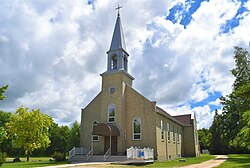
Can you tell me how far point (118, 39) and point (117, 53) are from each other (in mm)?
2519

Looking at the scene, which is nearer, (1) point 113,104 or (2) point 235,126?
(1) point 113,104

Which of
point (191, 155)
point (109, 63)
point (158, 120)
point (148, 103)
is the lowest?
point (191, 155)

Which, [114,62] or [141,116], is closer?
[141,116]

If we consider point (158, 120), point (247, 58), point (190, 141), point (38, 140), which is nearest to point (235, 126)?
point (190, 141)

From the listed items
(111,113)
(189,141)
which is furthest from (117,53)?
(189,141)

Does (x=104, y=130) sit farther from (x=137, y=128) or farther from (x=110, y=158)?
(x=137, y=128)

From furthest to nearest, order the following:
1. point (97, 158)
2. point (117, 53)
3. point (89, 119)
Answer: point (89, 119) → point (117, 53) → point (97, 158)

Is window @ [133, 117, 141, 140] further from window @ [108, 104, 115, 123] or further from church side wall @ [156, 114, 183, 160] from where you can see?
window @ [108, 104, 115, 123]

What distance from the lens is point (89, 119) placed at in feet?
116

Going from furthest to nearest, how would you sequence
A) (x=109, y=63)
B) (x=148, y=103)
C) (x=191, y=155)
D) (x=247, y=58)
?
(x=191, y=155)
(x=247, y=58)
(x=109, y=63)
(x=148, y=103)

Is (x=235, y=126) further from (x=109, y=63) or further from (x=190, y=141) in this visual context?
(x=109, y=63)

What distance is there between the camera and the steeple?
34.3 metres

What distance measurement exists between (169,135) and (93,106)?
475 inches

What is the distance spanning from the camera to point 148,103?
104 feet
